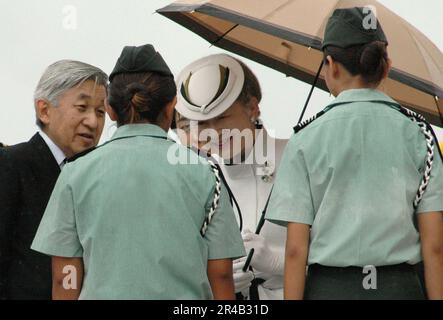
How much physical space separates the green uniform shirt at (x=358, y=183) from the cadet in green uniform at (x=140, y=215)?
0.94 feet

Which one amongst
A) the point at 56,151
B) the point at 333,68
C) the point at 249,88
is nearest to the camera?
the point at 333,68

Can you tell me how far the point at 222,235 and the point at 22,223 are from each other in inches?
44.5

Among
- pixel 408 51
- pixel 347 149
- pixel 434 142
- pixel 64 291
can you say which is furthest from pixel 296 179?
pixel 408 51

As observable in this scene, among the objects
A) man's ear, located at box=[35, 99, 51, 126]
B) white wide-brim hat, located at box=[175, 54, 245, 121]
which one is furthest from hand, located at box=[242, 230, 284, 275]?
man's ear, located at box=[35, 99, 51, 126]

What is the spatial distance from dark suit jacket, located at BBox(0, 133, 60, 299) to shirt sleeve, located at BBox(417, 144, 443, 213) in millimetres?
1692

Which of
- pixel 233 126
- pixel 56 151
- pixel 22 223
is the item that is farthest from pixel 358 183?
pixel 56 151

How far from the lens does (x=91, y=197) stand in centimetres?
385

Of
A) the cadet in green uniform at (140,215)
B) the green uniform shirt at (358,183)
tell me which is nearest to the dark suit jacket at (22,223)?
the cadet in green uniform at (140,215)

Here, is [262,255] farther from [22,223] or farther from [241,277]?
[22,223]

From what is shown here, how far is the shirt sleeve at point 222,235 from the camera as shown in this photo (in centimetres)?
395

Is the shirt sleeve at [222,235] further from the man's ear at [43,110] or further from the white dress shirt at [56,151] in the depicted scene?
the man's ear at [43,110]

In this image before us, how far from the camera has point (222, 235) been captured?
156 inches

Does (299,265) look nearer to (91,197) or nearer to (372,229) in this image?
(372,229)
